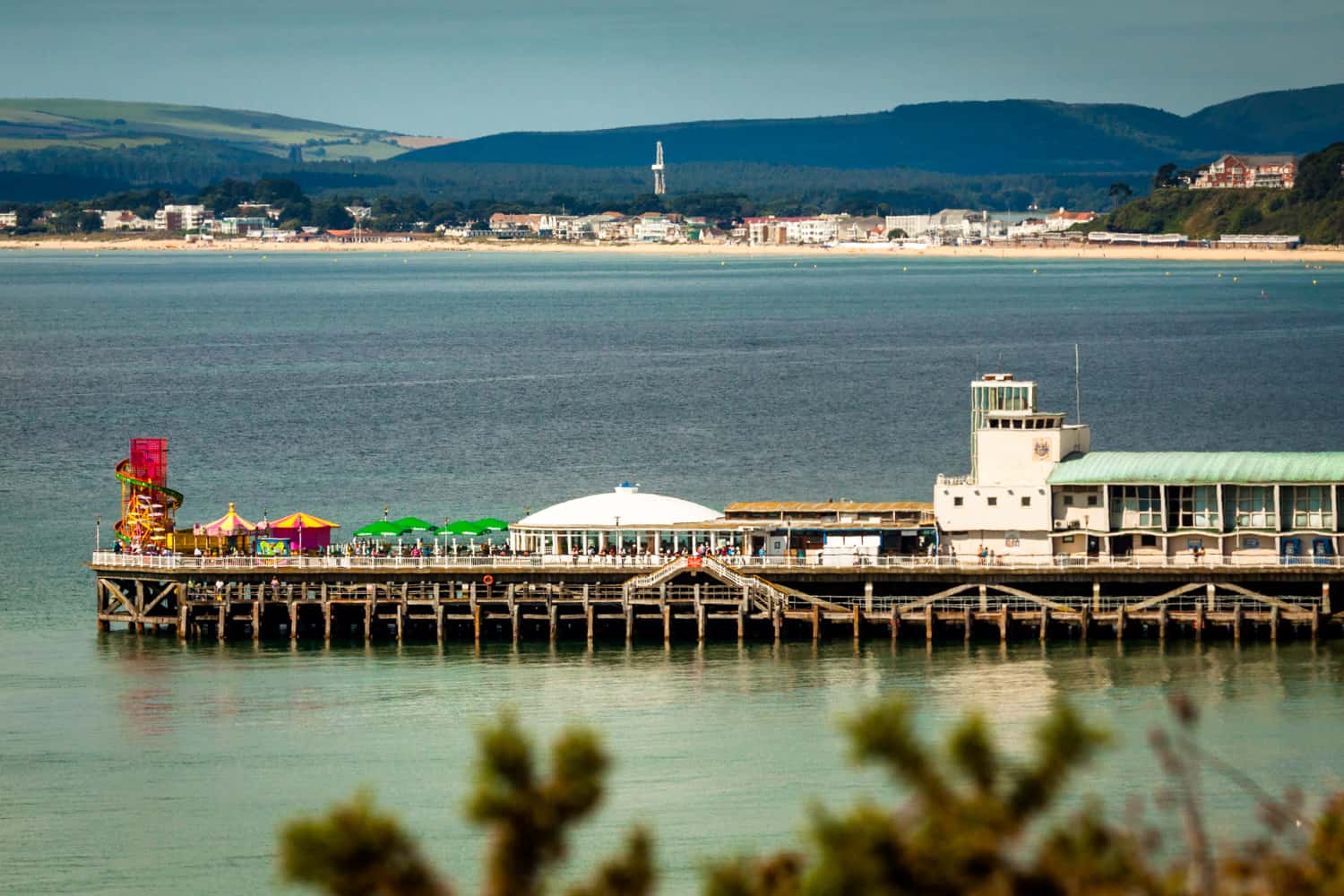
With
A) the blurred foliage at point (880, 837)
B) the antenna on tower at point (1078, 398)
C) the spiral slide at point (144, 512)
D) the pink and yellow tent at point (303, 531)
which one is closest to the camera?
the blurred foliage at point (880, 837)

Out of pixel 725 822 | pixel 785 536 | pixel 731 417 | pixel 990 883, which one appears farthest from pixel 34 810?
pixel 731 417

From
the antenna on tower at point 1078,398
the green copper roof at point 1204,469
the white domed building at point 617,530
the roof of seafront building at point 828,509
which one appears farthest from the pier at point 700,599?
the antenna on tower at point 1078,398

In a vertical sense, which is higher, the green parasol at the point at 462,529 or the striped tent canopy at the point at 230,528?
the striped tent canopy at the point at 230,528

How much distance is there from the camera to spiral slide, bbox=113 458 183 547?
2403 inches

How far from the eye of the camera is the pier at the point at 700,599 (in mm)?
55031

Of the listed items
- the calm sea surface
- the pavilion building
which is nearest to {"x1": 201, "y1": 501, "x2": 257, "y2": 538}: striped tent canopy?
the calm sea surface

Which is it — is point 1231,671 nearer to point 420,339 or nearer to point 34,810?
point 34,810

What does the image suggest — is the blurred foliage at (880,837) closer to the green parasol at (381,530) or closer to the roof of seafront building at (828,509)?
the roof of seafront building at (828,509)

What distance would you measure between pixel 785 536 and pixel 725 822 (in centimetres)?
1928

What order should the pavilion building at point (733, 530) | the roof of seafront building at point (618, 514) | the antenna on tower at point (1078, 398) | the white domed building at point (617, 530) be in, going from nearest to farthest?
the pavilion building at point (733, 530) → the white domed building at point (617, 530) → the roof of seafront building at point (618, 514) → the antenna on tower at point (1078, 398)

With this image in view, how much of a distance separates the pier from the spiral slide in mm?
1606

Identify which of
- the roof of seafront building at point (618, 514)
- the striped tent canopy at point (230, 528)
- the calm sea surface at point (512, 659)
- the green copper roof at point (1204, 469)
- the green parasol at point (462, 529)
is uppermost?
the green copper roof at point (1204, 469)

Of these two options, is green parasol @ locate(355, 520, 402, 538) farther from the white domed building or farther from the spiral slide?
the spiral slide

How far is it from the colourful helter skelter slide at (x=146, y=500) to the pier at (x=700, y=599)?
1.39 meters
